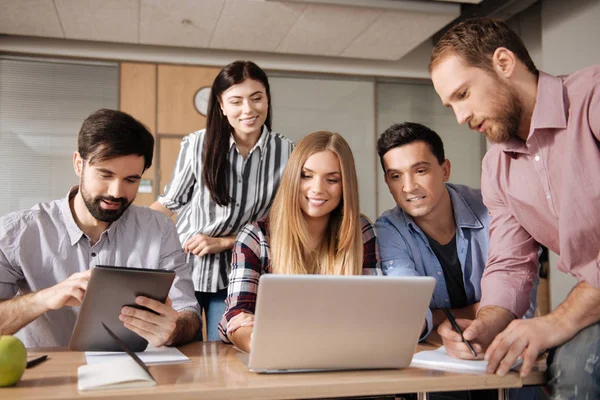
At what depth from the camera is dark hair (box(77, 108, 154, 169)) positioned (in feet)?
5.80

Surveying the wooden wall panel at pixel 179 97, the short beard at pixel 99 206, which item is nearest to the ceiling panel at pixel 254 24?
the wooden wall panel at pixel 179 97

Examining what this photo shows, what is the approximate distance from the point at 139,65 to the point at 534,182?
4.08 metres

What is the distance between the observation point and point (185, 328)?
1611 millimetres

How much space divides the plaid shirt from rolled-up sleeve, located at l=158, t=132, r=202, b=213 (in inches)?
24.6

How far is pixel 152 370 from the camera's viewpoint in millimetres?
1243

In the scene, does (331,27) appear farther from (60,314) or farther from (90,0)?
(60,314)

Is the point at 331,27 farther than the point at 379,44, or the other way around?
the point at 379,44

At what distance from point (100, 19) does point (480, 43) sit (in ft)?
11.5

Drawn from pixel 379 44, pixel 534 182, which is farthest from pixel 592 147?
pixel 379 44

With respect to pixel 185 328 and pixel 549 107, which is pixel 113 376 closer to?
pixel 185 328

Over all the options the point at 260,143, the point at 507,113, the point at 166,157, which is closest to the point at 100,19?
the point at 166,157

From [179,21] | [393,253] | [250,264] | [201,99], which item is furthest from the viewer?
[201,99]

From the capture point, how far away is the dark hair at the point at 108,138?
5.80 ft

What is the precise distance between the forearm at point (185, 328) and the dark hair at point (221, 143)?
666mm
